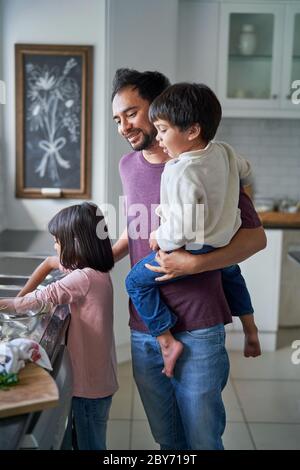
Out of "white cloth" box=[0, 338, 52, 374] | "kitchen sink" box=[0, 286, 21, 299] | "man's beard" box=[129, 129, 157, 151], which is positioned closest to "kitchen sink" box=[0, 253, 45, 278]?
"kitchen sink" box=[0, 286, 21, 299]

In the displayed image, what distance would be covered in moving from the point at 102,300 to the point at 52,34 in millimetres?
1720

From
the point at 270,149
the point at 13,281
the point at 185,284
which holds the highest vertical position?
the point at 270,149

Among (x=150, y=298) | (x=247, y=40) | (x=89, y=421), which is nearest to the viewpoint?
(x=150, y=298)

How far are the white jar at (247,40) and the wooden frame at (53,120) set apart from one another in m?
1.00

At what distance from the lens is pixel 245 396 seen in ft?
7.67

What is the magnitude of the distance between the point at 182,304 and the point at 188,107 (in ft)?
1.44

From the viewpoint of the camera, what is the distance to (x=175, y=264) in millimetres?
1066

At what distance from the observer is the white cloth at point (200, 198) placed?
1.00m

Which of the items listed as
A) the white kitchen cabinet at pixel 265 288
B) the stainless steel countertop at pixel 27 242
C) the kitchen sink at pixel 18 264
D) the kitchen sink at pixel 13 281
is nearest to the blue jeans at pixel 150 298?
the kitchen sink at pixel 13 281

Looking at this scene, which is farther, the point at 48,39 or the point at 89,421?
the point at 48,39

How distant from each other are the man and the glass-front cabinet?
1.84 meters

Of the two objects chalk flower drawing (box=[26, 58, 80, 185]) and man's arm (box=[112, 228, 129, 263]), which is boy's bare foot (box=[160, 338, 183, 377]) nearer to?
man's arm (box=[112, 228, 129, 263])

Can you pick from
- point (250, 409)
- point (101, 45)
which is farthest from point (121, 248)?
point (101, 45)

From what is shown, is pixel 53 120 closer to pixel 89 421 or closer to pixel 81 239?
pixel 81 239
